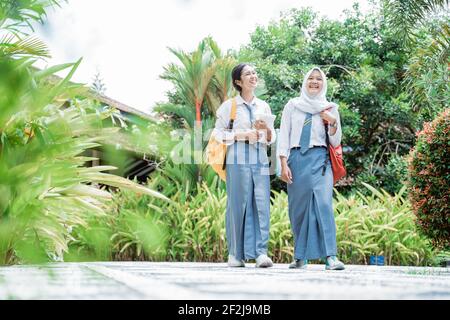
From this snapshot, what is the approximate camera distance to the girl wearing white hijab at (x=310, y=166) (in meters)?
5.26

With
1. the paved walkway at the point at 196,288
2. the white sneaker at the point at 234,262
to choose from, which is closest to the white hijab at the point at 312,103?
the white sneaker at the point at 234,262

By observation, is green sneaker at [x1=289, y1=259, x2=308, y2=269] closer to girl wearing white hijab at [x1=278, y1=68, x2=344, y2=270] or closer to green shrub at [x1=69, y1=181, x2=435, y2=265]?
girl wearing white hijab at [x1=278, y1=68, x2=344, y2=270]

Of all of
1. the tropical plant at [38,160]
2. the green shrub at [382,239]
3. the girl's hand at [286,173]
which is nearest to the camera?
the tropical plant at [38,160]

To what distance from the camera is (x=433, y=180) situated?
19.6ft

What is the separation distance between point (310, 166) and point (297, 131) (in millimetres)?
307

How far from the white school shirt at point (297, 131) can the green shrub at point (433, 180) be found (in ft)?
3.67

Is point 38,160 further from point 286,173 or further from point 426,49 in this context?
point 426,49

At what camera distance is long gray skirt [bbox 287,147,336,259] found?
5.22m

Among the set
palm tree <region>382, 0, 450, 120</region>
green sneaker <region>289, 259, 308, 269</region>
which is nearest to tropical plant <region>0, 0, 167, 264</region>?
green sneaker <region>289, 259, 308, 269</region>

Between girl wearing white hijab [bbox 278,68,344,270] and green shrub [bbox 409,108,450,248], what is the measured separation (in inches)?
45.1

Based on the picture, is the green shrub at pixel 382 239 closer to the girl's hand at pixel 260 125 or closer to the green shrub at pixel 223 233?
the green shrub at pixel 223 233

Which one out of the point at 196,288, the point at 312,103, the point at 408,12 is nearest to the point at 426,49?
the point at 408,12

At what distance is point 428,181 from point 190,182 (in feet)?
18.0
